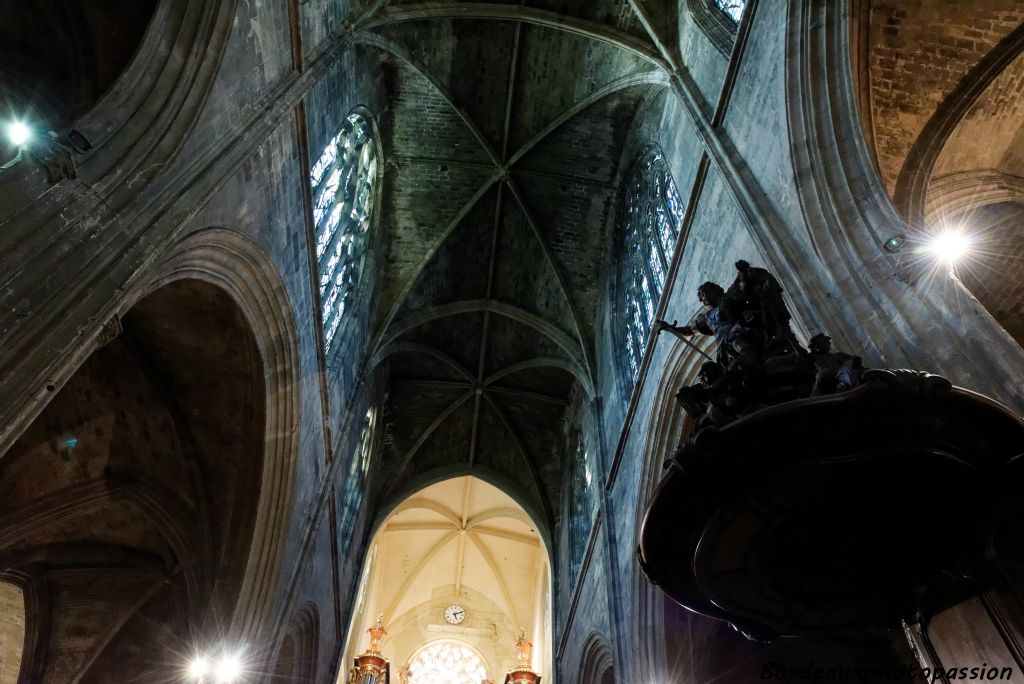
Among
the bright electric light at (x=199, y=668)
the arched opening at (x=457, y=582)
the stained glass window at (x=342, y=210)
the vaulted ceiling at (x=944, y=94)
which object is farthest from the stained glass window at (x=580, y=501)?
the vaulted ceiling at (x=944, y=94)

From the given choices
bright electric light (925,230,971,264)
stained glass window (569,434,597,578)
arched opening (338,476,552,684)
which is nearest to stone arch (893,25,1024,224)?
bright electric light (925,230,971,264)

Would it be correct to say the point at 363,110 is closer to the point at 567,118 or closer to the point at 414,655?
the point at 567,118

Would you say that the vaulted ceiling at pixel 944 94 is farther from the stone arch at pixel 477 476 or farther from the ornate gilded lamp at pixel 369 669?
the ornate gilded lamp at pixel 369 669

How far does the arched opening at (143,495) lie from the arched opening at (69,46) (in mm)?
1798

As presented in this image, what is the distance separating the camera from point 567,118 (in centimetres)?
1143

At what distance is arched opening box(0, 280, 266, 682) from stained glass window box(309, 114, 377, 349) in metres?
1.96

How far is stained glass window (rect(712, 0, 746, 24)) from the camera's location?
25.3 ft

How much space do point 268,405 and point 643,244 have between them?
6278mm

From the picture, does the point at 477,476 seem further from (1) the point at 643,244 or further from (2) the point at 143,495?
(2) the point at 143,495

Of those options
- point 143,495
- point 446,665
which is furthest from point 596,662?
point 446,665

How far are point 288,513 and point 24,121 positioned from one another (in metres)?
5.13

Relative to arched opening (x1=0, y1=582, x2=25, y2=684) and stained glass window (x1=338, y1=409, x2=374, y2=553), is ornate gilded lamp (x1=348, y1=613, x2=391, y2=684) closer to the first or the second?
stained glass window (x1=338, y1=409, x2=374, y2=553)

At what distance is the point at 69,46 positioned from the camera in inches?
201

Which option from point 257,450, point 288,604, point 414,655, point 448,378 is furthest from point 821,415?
point 414,655
